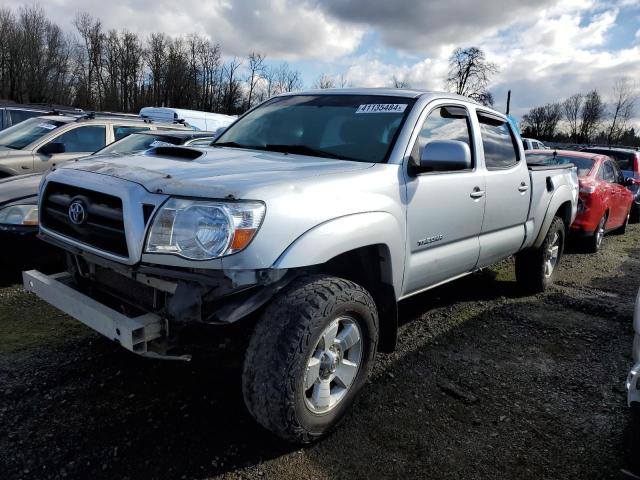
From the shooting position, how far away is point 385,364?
11.7 feet

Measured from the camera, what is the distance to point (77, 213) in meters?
2.56

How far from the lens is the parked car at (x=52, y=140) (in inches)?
262

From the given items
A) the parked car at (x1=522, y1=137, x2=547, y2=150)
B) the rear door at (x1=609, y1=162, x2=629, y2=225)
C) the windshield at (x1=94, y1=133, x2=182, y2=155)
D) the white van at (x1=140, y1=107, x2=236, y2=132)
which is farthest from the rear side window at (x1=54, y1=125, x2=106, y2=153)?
the parked car at (x1=522, y1=137, x2=547, y2=150)

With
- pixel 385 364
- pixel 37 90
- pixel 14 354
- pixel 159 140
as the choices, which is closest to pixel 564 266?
pixel 385 364

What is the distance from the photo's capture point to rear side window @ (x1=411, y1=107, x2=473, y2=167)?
3277 millimetres

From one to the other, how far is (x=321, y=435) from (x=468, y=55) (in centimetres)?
4753

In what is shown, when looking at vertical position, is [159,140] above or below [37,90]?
below

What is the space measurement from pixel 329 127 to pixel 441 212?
0.97 meters

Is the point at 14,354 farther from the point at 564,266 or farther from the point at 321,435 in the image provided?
the point at 564,266

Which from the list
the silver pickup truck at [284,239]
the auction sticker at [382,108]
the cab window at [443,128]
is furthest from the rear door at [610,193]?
the auction sticker at [382,108]

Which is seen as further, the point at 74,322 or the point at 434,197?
the point at 74,322

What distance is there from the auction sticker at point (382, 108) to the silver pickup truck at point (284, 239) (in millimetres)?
14

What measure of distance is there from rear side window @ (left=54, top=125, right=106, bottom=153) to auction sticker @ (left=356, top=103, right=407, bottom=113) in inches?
213

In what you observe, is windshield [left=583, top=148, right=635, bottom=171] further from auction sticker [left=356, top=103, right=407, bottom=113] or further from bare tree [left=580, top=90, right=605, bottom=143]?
bare tree [left=580, top=90, right=605, bottom=143]
